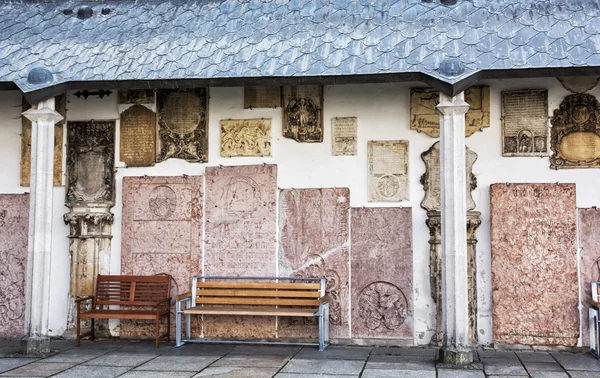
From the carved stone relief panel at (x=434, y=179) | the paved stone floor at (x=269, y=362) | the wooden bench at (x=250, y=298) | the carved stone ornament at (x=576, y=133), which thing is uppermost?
the carved stone ornament at (x=576, y=133)

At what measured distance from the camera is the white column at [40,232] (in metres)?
7.72

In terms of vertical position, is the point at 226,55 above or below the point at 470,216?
above

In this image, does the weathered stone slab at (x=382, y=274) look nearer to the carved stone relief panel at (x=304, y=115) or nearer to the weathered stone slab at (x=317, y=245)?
the weathered stone slab at (x=317, y=245)

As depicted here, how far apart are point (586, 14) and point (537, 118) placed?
3.96 feet

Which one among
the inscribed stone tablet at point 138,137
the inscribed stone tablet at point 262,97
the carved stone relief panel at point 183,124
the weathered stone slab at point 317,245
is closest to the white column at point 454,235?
the weathered stone slab at point 317,245

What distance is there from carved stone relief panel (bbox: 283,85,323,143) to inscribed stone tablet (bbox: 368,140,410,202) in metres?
0.73

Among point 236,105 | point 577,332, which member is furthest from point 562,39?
point 236,105

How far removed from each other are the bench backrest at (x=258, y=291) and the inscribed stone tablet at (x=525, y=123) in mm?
2602

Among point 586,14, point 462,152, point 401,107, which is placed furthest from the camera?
point 401,107

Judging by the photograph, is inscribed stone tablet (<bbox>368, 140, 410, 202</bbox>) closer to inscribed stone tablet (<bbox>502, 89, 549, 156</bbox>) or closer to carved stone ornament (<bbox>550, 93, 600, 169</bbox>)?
inscribed stone tablet (<bbox>502, 89, 549, 156</bbox>)

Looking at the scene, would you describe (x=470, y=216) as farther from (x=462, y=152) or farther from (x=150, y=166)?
(x=150, y=166)

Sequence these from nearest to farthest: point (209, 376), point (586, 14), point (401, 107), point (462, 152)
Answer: point (209, 376) → point (462, 152) → point (586, 14) → point (401, 107)

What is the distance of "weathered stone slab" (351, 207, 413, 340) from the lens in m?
8.45

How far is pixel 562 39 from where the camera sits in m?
→ 7.58
